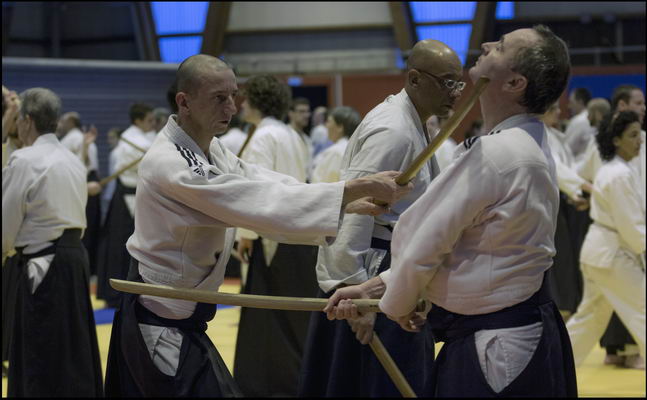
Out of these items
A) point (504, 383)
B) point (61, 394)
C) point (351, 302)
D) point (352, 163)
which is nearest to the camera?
point (504, 383)

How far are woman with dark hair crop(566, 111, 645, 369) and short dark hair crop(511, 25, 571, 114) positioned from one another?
3.44 meters

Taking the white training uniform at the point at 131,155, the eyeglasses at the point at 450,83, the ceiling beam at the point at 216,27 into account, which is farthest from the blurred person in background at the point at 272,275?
the ceiling beam at the point at 216,27

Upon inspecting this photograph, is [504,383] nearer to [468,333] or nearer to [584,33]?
[468,333]

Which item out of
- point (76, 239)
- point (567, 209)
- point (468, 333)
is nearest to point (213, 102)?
point (468, 333)

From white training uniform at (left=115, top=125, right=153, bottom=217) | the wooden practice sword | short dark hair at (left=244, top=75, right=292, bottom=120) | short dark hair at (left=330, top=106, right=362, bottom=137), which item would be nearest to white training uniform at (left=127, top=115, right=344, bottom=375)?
the wooden practice sword

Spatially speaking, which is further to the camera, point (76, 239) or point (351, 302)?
point (76, 239)

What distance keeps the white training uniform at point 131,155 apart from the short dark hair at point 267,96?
2859 mm

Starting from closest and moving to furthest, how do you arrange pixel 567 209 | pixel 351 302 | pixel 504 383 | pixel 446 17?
pixel 504 383 → pixel 351 302 → pixel 567 209 → pixel 446 17

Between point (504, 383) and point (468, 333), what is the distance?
0.50 feet

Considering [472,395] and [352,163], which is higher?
[352,163]

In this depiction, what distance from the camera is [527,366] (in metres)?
2.30

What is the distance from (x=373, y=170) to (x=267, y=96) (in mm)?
2641

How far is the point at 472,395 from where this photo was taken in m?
2.32

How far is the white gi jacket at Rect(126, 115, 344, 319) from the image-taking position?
267 cm
